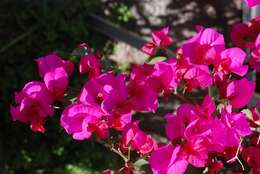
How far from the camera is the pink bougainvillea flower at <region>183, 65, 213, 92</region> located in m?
1.29

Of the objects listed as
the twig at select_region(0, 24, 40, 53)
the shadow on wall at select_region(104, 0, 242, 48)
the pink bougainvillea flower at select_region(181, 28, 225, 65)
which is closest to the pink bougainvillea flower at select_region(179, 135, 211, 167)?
the pink bougainvillea flower at select_region(181, 28, 225, 65)

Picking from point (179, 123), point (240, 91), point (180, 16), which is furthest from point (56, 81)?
point (180, 16)

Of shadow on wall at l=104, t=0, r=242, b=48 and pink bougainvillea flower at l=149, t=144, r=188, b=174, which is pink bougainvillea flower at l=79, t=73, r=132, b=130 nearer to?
pink bougainvillea flower at l=149, t=144, r=188, b=174

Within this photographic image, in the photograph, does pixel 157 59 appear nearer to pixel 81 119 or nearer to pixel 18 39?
pixel 81 119

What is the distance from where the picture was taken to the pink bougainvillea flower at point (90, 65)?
138 centimetres

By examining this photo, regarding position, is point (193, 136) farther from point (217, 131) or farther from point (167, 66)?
point (167, 66)

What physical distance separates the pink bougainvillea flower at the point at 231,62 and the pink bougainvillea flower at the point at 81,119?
0.33 meters

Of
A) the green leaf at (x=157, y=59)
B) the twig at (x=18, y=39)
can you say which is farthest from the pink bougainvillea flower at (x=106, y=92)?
the twig at (x=18, y=39)

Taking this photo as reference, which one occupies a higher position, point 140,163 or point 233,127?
point 233,127

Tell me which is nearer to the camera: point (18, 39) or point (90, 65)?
point (90, 65)

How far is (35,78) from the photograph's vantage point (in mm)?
3514

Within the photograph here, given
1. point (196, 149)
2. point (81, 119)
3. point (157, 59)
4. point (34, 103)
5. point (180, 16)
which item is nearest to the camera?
point (196, 149)

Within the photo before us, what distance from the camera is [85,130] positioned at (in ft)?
4.03

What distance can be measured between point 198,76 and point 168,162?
0.27 meters
